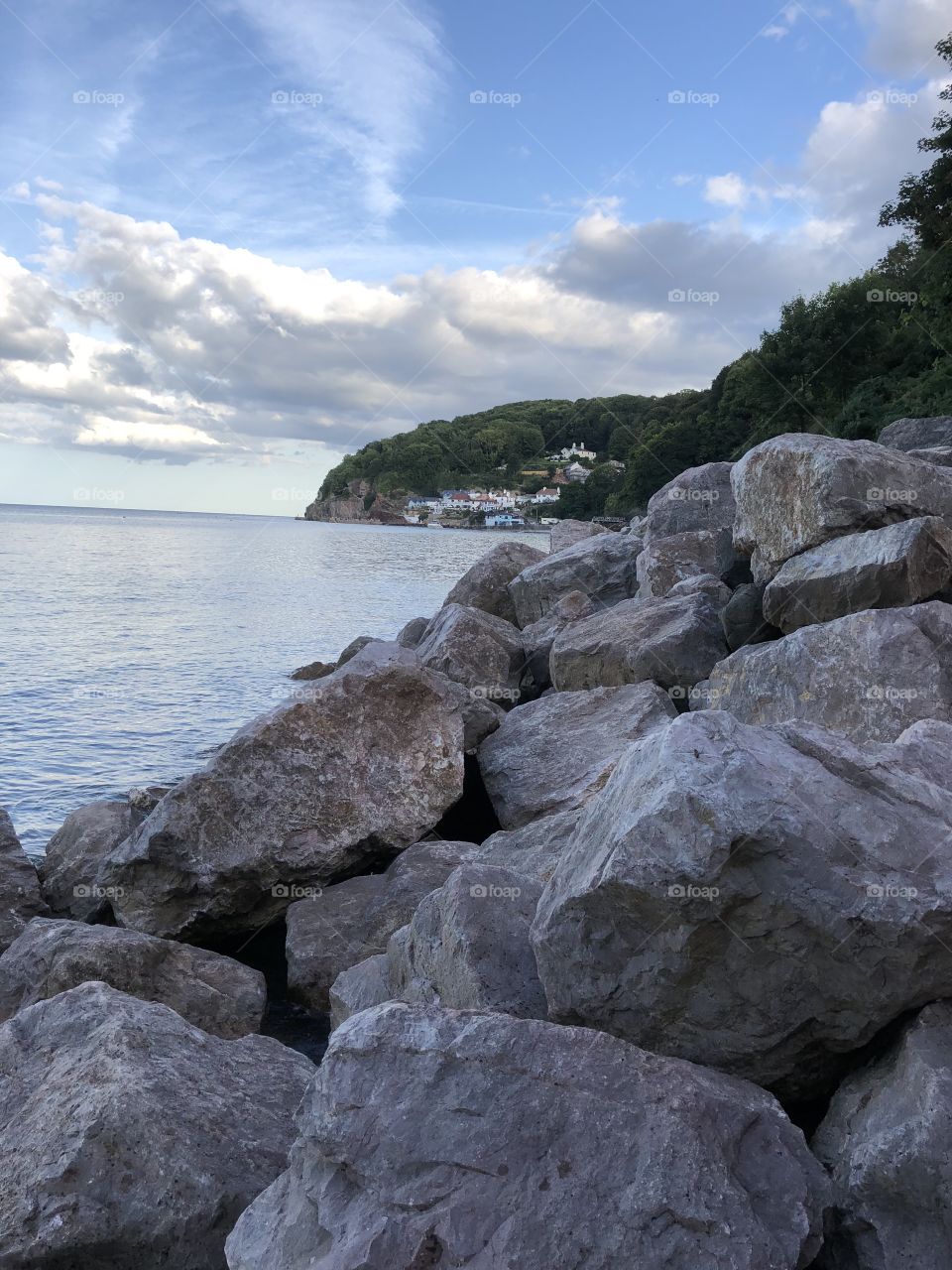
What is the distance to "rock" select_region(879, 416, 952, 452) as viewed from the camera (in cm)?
1686

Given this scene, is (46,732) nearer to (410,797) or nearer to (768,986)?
(410,797)

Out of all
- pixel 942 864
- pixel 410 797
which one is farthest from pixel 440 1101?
pixel 410 797

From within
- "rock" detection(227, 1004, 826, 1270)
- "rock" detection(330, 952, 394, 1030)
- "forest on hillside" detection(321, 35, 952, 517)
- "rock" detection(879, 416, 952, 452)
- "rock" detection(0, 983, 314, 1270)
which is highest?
"forest on hillside" detection(321, 35, 952, 517)

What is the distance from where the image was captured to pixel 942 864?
14.5 feet

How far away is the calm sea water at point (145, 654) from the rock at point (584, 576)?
627 centimetres

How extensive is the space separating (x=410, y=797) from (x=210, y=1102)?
474 cm

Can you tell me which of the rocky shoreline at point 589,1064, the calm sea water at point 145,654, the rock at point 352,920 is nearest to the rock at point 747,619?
the rock at point 352,920

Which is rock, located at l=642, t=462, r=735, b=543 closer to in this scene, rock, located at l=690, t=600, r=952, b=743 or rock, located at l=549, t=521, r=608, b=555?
rock, located at l=690, t=600, r=952, b=743

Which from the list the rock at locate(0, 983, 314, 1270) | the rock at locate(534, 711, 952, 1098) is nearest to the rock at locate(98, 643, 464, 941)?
the rock at locate(0, 983, 314, 1270)

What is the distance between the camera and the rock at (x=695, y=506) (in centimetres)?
1698

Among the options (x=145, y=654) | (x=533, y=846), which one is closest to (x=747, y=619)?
(x=533, y=846)

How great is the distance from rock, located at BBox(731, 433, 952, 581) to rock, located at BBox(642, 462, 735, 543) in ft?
16.3

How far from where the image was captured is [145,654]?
28906mm

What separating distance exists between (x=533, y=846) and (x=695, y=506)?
1084 centimetres
